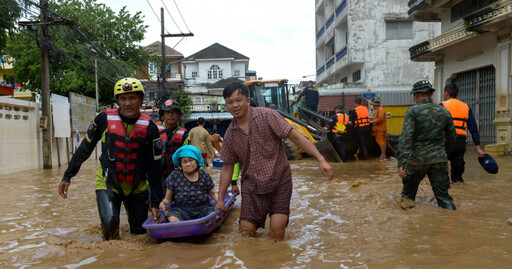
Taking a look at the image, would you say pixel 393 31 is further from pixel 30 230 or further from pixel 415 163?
pixel 30 230

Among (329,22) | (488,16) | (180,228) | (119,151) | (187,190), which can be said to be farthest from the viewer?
(329,22)

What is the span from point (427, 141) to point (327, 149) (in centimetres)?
731

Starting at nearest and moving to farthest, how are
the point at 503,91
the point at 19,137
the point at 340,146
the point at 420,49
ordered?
1. the point at 340,146
2. the point at 19,137
3. the point at 503,91
4. the point at 420,49

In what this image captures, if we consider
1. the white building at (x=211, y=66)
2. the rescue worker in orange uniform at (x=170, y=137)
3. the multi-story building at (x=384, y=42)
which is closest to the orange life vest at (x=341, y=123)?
the rescue worker in orange uniform at (x=170, y=137)

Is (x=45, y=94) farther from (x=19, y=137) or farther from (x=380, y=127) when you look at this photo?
(x=380, y=127)

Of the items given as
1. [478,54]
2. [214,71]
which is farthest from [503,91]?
[214,71]

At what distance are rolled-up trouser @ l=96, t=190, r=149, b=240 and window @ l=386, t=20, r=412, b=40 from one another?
82.8 ft

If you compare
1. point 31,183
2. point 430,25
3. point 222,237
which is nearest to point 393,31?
point 430,25

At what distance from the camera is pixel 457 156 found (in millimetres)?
6961

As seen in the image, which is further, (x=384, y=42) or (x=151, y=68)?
(x=151, y=68)

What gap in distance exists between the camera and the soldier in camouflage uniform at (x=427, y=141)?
5059mm

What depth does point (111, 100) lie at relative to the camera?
3005 cm

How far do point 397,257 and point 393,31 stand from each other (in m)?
25.7

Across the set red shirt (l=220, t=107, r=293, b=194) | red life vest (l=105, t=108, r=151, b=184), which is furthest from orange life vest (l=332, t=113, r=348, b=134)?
red life vest (l=105, t=108, r=151, b=184)
